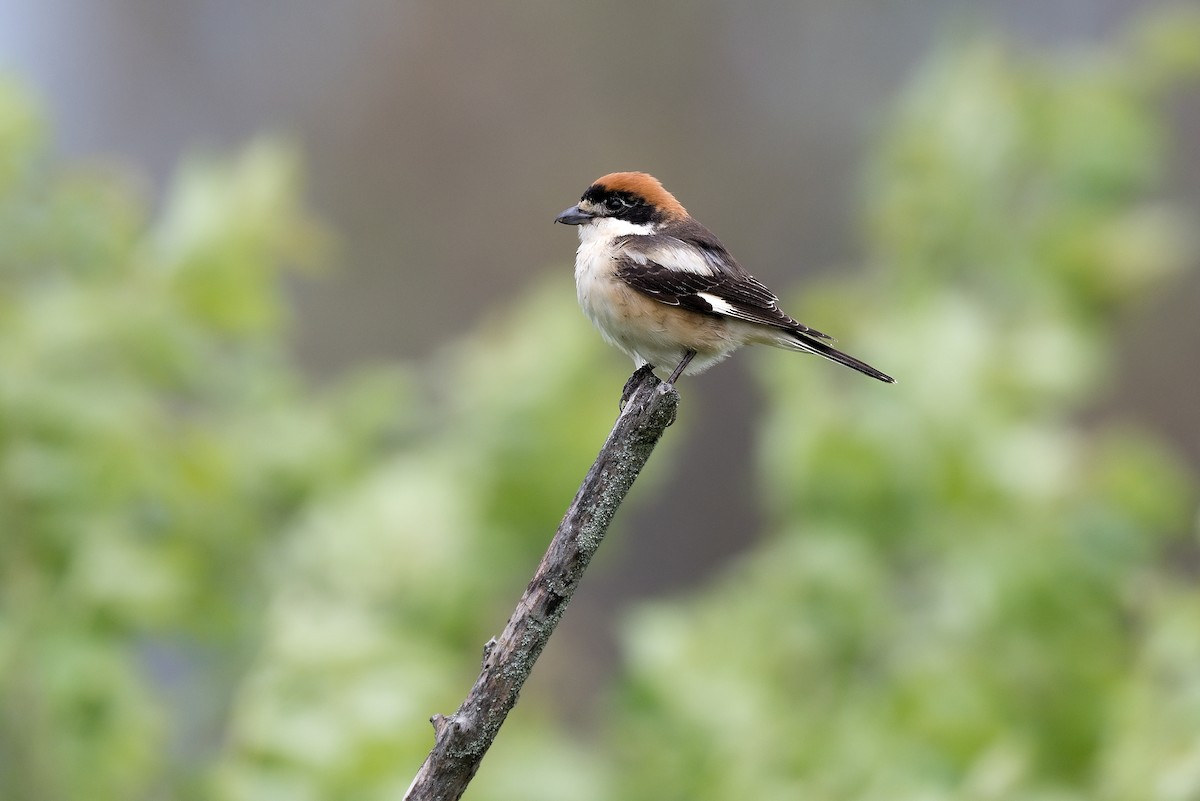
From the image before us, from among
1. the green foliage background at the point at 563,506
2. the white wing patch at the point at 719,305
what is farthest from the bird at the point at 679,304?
the green foliage background at the point at 563,506

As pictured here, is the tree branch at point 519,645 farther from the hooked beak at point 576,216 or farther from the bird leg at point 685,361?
the hooked beak at point 576,216

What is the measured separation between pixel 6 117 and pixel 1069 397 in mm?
3873

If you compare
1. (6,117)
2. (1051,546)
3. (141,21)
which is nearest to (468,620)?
(1051,546)

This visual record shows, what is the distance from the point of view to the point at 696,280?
422cm

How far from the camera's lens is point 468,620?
4695 mm

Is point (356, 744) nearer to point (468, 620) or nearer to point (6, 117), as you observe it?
point (468, 620)

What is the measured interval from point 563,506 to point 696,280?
114 cm

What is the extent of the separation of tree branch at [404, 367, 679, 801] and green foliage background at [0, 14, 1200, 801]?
4.39 feet

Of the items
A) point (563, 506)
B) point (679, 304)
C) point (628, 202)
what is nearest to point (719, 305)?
point (679, 304)

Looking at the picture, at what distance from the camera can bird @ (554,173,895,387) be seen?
4133 millimetres

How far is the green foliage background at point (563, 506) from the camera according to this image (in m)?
3.74

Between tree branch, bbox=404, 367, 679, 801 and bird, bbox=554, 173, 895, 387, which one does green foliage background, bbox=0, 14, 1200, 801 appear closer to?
bird, bbox=554, 173, 895, 387

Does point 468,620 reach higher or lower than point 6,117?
lower

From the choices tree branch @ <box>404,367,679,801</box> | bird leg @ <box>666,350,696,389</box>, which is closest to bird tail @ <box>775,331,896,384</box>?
bird leg @ <box>666,350,696,389</box>
